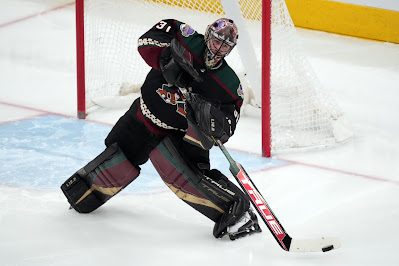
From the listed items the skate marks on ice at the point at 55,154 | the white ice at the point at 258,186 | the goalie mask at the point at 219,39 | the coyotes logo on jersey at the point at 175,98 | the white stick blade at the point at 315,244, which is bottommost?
the skate marks on ice at the point at 55,154

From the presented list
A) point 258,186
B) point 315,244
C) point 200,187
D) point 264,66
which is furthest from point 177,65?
point 264,66

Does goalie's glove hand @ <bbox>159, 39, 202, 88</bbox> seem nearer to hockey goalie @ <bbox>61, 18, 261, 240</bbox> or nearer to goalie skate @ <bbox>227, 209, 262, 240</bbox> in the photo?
hockey goalie @ <bbox>61, 18, 261, 240</bbox>

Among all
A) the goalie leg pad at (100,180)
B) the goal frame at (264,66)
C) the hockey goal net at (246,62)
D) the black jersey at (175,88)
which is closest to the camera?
the black jersey at (175,88)

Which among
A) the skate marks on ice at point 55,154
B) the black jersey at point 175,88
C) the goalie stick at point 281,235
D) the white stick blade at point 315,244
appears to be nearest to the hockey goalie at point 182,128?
the black jersey at point 175,88

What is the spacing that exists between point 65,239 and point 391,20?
3.89m

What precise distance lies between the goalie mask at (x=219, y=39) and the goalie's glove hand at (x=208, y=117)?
A: 7.4 inches

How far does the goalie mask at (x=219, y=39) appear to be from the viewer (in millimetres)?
3596

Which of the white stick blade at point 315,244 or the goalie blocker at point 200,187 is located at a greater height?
the goalie blocker at point 200,187

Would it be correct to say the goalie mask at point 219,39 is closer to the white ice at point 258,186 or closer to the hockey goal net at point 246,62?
the white ice at point 258,186

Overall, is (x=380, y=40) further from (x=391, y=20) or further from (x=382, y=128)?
(x=382, y=128)

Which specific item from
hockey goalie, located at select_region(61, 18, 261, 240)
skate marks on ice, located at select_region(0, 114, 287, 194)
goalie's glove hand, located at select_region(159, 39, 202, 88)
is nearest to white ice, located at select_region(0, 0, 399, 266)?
skate marks on ice, located at select_region(0, 114, 287, 194)

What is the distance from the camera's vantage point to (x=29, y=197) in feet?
14.3

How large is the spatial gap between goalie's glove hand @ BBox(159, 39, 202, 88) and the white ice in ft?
2.43

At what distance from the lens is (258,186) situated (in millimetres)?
4637
